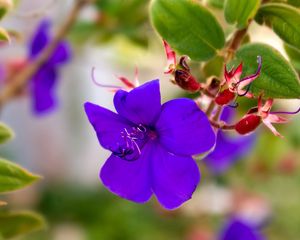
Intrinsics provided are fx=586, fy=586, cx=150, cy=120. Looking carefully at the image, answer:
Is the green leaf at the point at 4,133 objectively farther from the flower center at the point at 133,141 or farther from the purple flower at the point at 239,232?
the purple flower at the point at 239,232

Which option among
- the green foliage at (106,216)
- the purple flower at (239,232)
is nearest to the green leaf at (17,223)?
the purple flower at (239,232)

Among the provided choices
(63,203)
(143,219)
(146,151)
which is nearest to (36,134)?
(63,203)

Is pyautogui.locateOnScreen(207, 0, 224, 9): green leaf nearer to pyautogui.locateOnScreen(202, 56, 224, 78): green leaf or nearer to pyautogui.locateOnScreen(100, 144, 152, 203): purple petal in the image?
pyautogui.locateOnScreen(202, 56, 224, 78): green leaf

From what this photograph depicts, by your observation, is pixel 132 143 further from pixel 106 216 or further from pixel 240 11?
pixel 106 216

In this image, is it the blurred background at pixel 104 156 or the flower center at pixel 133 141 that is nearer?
the flower center at pixel 133 141

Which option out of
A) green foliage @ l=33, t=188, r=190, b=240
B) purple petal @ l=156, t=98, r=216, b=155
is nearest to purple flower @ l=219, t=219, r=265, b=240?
purple petal @ l=156, t=98, r=216, b=155

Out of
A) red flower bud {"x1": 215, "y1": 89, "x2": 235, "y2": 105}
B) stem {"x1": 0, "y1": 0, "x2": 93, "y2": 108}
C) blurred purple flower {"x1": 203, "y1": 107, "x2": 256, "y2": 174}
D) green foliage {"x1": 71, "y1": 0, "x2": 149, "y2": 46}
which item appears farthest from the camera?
blurred purple flower {"x1": 203, "y1": 107, "x2": 256, "y2": 174}
